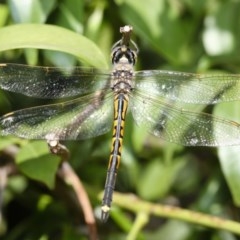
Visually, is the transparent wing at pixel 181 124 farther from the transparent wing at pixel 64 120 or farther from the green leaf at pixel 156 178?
the green leaf at pixel 156 178

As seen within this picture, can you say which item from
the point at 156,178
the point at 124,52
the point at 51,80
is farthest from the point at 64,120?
the point at 156,178

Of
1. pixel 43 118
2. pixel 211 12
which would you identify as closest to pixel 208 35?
pixel 211 12

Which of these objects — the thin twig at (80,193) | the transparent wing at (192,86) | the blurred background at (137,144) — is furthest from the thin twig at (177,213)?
the transparent wing at (192,86)

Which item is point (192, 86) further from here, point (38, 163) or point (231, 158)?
point (38, 163)

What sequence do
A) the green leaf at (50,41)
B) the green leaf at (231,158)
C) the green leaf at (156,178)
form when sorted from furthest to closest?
the green leaf at (156,178), the green leaf at (231,158), the green leaf at (50,41)

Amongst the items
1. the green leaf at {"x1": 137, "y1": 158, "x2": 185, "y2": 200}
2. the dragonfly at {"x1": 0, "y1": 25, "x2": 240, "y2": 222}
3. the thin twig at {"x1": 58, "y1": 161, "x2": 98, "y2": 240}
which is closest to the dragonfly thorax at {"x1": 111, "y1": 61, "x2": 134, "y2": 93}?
the dragonfly at {"x1": 0, "y1": 25, "x2": 240, "y2": 222}

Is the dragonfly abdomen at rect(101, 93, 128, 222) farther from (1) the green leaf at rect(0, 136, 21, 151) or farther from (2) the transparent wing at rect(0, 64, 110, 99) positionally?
(1) the green leaf at rect(0, 136, 21, 151)
